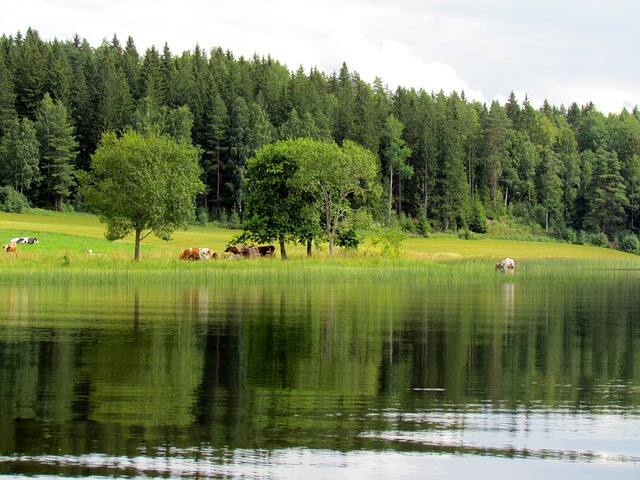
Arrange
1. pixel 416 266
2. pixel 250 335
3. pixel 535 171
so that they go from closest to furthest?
pixel 250 335 → pixel 416 266 → pixel 535 171

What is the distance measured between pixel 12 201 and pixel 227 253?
54233mm

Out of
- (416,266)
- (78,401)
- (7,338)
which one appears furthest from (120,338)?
(416,266)

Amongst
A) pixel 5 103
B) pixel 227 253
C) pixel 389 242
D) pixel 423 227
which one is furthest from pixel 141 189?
pixel 423 227

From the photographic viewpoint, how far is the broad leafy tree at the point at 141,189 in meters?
70.5

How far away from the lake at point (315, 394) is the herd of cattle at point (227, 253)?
33.5 meters

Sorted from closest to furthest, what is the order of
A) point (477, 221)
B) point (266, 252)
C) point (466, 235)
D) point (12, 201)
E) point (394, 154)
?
point (266, 252) < point (12, 201) < point (466, 235) < point (477, 221) < point (394, 154)

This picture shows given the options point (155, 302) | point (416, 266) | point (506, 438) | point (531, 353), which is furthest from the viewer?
point (416, 266)

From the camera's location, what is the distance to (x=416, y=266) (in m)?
68.8

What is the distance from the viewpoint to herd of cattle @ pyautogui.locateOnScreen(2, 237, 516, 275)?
70.4m

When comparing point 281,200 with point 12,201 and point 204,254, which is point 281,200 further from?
point 12,201

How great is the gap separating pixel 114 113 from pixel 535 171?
279ft

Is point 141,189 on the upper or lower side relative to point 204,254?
upper

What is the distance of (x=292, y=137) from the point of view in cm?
13050

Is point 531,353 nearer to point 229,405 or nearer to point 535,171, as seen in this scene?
point 229,405
